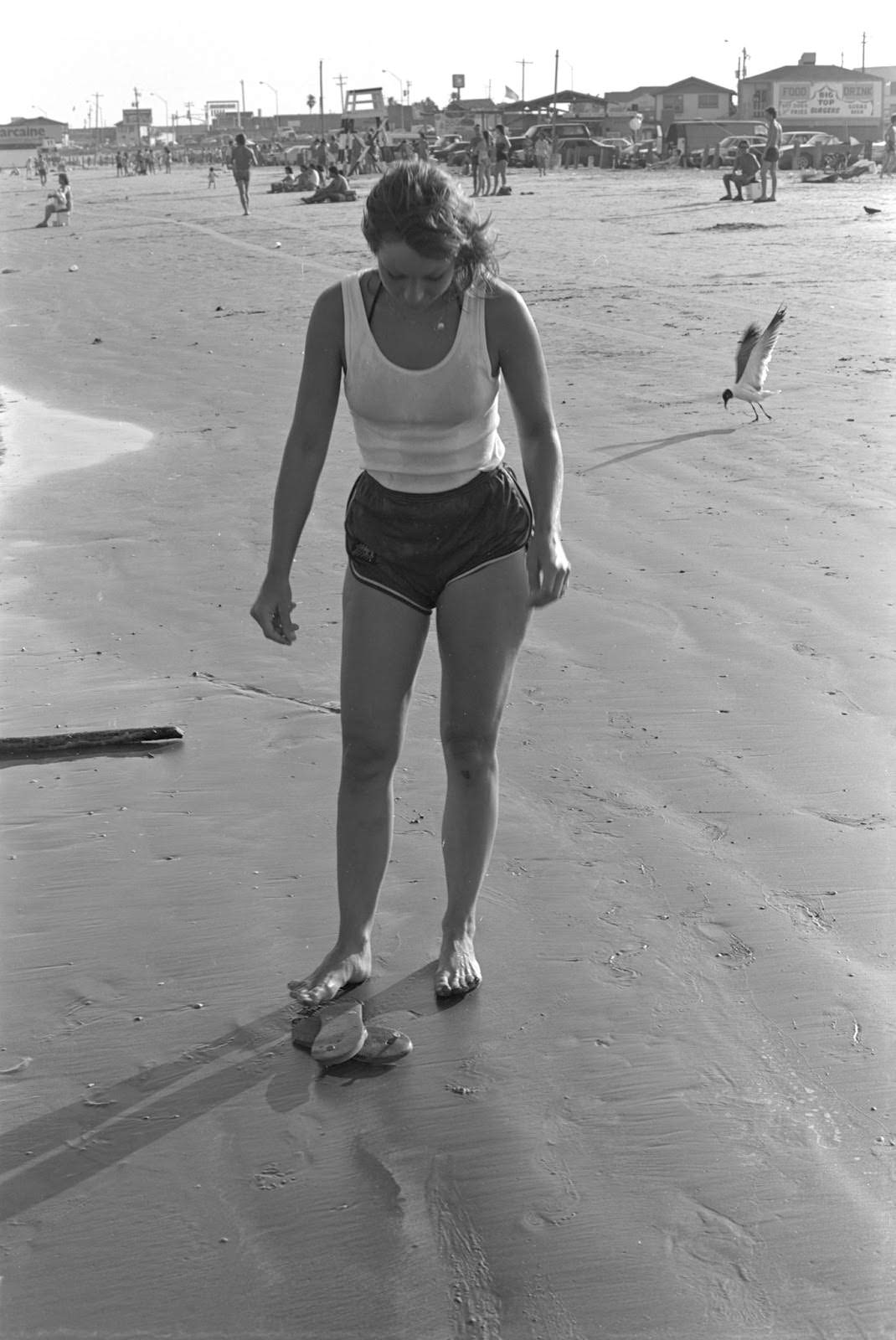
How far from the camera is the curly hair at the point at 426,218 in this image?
2521 mm

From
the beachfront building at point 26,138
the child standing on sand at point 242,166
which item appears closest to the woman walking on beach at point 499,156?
the child standing on sand at point 242,166

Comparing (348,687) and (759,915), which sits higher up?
(348,687)

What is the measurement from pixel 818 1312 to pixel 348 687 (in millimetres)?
1388

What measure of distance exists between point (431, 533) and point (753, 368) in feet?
19.5

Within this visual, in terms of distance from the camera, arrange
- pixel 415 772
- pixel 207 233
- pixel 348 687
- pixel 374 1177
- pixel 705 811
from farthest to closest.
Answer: pixel 207 233, pixel 415 772, pixel 705 811, pixel 348 687, pixel 374 1177

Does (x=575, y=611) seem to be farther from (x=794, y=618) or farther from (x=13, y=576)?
(x=13, y=576)

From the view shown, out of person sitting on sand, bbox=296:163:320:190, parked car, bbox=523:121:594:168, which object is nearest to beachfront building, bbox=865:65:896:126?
parked car, bbox=523:121:594:168

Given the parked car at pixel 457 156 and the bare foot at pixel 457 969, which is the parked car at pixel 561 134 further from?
the bare foot at pixel 457 969

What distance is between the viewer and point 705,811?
3826 millimetres

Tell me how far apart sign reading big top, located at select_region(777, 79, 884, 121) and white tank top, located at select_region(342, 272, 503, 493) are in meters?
69.4

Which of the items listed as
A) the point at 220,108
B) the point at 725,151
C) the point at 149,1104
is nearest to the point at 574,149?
the point at 725,151

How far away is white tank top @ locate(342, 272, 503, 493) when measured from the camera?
2.65 m

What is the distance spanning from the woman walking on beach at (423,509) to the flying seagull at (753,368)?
571 centimetres

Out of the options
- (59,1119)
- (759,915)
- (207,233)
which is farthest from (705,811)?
(207,233)
